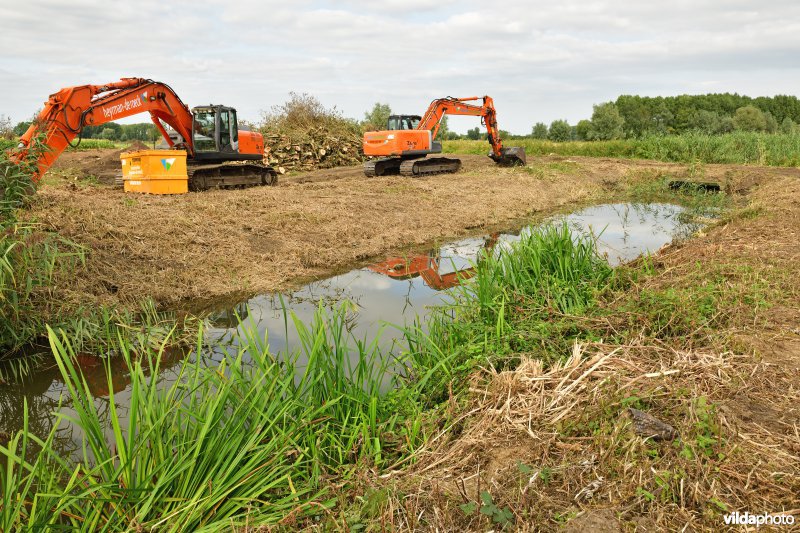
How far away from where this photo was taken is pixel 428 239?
10891 millimetres

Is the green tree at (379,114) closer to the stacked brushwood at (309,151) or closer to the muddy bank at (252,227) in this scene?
the stacked brushwood at (309,151)

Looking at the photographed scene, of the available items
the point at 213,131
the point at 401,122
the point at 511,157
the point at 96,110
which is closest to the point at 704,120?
the point at 511,157

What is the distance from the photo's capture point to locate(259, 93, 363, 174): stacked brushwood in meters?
22.3

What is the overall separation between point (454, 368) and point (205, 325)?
124 inches

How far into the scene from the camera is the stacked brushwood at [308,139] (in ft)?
73.2

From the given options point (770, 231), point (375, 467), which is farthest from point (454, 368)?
point (770, 231)

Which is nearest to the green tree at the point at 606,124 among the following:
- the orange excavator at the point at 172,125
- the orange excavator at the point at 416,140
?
the orange excavator at the point at 416,140

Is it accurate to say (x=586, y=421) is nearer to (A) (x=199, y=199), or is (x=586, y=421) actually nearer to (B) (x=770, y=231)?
(B) (x=770, y=231)

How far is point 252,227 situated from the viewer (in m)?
9.45

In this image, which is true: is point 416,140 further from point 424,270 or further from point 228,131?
point 424,270

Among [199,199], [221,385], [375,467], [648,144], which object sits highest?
[648,144]

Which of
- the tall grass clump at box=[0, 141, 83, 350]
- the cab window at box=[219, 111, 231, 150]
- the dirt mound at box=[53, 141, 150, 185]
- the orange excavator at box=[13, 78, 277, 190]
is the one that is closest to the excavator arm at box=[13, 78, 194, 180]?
the orange excavator at box=[13, 78, 277, 190]

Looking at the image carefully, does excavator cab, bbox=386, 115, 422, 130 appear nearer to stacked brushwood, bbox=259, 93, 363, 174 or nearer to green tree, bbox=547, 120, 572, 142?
stacked brushwood, bbox=259, 93, 363, 174

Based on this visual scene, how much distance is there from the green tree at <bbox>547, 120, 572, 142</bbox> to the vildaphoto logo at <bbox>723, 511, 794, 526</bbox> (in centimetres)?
6103
